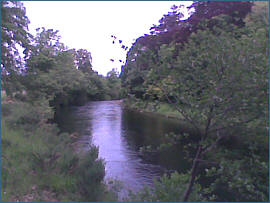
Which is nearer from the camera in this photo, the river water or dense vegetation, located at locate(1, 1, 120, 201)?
dense vegetation, located at locate(1, 1, 120, 201)

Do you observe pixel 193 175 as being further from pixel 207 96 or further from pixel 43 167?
pixel 43 167

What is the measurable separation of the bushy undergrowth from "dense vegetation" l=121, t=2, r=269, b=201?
2.66m

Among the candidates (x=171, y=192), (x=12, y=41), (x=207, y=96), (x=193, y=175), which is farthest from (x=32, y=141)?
(x=207, y=96)

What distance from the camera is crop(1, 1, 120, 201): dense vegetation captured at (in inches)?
260

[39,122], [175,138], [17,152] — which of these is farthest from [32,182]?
[175,138]

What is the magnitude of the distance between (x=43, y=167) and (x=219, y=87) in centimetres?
525

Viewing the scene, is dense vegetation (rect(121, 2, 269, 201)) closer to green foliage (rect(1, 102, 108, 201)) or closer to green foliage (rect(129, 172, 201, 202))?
green foliage (rect(129, 172, 201, 202))

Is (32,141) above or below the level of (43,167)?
above

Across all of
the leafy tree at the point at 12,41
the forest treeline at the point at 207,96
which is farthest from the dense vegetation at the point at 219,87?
the leafy tree at the point at 12,41

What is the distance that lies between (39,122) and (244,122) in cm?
755

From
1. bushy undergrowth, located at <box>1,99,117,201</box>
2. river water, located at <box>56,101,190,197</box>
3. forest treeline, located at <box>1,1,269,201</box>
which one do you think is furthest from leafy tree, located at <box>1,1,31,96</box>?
forest treeline, located at <box>1,1,269,201</box>

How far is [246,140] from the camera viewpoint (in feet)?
12.7

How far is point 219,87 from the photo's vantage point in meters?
3.71

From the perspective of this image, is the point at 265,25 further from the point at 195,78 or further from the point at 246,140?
the point at 246,140
